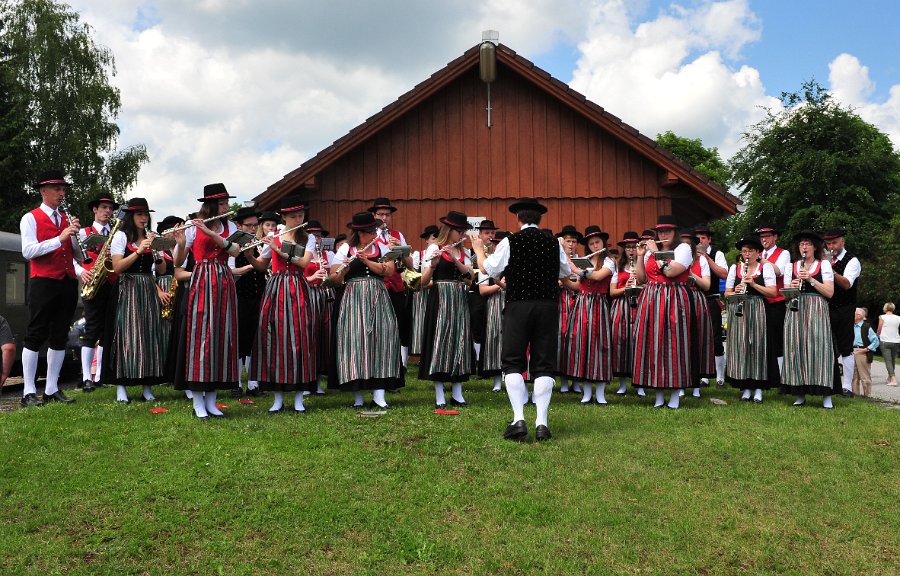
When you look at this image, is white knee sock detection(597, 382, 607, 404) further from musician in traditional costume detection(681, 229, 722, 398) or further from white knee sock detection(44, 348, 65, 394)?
white knee sock detection(44, 348, 65, 394)

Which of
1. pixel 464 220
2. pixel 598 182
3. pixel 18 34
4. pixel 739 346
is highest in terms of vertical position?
pixel 18 34

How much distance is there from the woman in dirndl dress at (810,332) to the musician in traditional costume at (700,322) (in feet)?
2.75

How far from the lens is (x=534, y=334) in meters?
6.75

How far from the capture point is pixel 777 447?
246 inches

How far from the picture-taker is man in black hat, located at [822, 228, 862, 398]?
934 centimetres

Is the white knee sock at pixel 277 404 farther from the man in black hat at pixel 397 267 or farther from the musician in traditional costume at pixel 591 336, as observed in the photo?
the musician in traditional costume at pixel 591 336

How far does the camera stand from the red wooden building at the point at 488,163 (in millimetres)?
14414

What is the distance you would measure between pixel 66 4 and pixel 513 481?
32.8 metres

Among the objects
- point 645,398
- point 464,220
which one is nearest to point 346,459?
point 464,220

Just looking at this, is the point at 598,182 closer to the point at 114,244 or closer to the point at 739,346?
the point at 739,346

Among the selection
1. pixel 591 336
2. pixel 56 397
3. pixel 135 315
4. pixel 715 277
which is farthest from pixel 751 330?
pixel 56 397

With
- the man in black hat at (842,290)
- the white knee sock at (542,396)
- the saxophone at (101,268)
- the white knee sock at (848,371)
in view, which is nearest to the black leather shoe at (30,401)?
the saxophone at (101,268)

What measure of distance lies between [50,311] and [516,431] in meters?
5.29

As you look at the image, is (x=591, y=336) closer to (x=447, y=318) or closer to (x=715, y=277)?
(x=447, y=318)
